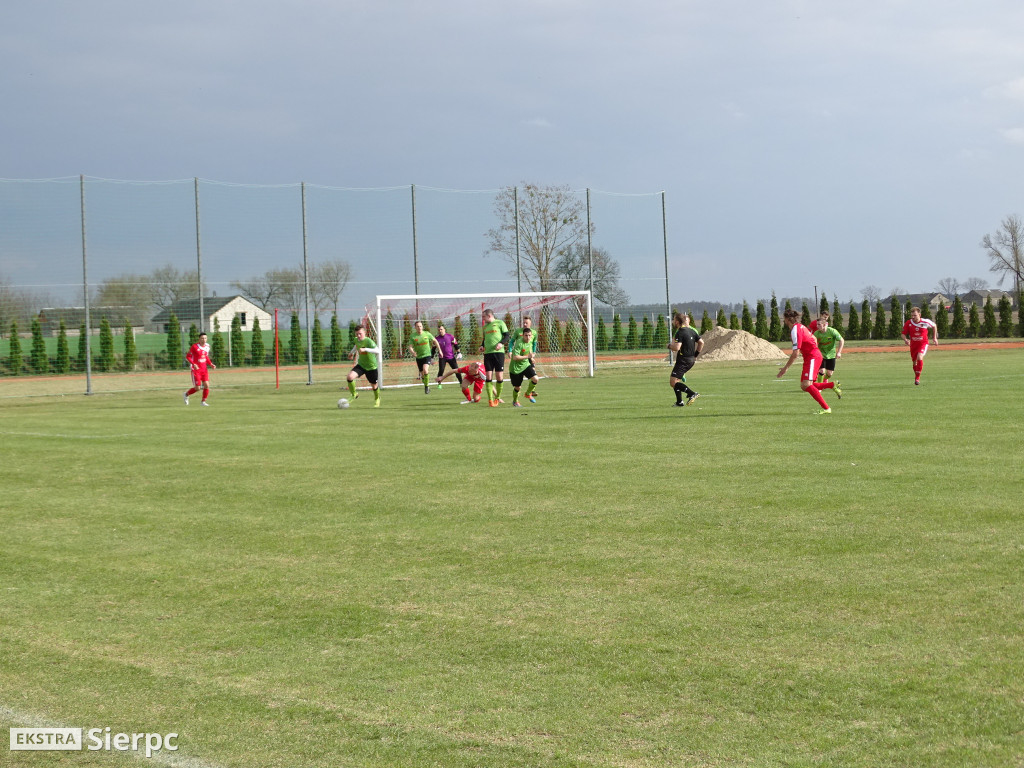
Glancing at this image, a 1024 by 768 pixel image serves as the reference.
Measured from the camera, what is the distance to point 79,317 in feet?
114

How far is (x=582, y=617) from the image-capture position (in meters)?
6.02

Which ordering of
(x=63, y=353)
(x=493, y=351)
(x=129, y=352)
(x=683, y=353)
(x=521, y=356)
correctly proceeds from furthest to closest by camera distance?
(x=129, y=352) → (x=63, y=353) → (x=493, y=351) → (x=521, y=356) → (x=683, y=353)

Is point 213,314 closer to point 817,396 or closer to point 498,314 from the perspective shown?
point 498,314

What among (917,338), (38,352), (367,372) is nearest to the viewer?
(367,372)

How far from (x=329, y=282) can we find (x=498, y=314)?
6688mm

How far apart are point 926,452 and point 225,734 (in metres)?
9.84

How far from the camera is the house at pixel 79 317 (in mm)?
34781

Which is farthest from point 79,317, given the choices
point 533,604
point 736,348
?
point 533,604

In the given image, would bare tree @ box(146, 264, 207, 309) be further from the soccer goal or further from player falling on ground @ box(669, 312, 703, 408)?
player falling on ground @ box(669, 312, 703, 408)

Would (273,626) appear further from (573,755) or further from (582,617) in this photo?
(573,755)

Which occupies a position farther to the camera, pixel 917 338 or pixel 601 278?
pixel 601 278

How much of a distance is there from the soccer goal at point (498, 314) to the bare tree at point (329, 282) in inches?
71.8

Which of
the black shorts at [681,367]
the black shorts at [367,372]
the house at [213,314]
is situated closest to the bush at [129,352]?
the house at [213,314]

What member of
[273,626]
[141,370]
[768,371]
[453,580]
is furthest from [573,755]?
[141,370]
